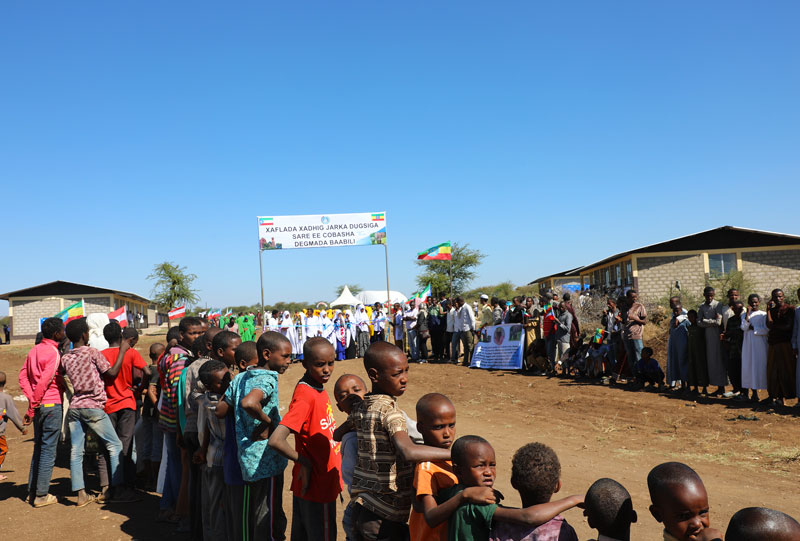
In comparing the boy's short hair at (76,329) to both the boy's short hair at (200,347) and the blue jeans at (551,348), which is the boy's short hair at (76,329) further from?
the blue jeans at (551,348)

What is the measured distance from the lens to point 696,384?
35.7 ft

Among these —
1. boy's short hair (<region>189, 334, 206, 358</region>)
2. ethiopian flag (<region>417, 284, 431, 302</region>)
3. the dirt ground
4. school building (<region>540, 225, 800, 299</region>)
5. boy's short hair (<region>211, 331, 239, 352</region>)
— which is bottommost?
the dirt ground

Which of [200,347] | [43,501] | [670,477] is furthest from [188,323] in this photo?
[670,477]

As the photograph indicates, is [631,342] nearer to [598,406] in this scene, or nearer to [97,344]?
[598,406]

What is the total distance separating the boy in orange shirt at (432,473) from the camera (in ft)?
8.53

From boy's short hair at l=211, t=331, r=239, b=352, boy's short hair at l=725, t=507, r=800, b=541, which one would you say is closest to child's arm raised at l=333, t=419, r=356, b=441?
boy's short hair at l=211, t=331, r=239, b=352

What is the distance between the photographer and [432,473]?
265 centimetres

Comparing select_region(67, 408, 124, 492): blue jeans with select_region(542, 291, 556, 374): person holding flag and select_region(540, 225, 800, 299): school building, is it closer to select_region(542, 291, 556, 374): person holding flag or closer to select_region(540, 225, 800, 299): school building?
select_region(542, 291, 556, 374): person holding flag

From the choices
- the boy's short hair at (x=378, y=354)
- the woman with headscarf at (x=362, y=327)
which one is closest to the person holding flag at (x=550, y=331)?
the woman with headscarf at (x=362, y=327)

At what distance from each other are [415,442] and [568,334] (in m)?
11.8

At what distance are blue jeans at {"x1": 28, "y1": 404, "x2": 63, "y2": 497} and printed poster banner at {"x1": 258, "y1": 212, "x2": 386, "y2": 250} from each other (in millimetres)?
13565

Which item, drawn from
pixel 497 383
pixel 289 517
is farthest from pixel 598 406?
pixel 289 517

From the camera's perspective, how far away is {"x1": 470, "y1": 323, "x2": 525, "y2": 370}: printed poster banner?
1571 centimetres

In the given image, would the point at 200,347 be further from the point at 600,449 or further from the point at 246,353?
the point at 600,449
